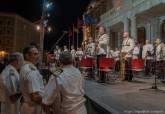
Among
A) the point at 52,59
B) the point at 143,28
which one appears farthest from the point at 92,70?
the point at 52,59

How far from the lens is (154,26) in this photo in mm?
27078

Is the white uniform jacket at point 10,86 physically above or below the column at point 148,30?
below

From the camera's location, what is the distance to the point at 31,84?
5.09 metres

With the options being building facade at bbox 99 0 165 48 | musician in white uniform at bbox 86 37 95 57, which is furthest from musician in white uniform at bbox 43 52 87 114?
building facade at bbox 99 0 165 48

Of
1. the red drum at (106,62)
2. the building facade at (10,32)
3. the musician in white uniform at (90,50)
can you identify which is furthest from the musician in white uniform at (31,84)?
the building facade at (10,32)

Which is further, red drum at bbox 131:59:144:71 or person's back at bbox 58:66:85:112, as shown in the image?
red drum at bbox 131:59:144:71

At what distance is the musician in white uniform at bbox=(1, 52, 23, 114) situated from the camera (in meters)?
6.48

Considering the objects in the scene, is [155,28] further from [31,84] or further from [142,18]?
[31,84]

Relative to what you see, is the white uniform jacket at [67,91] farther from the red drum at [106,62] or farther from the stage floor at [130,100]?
the red drum at [106,62]

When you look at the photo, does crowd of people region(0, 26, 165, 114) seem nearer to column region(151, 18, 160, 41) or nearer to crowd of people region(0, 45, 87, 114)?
crowd of people region(0, 45, 87, 114)

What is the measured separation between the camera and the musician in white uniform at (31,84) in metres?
5.09

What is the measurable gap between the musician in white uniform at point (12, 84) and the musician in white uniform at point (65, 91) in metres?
1.86

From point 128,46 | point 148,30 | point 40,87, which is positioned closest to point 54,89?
point 40,87

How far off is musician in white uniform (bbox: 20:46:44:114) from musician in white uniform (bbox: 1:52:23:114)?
114 cm
